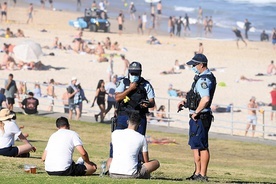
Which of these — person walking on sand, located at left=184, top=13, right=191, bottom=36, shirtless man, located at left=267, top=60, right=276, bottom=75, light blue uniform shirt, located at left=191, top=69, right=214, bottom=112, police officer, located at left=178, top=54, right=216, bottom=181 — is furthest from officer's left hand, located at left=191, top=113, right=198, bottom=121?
person walking on sand, located at left=184, top=13, right=191, bottom=36

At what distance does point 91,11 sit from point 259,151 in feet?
123

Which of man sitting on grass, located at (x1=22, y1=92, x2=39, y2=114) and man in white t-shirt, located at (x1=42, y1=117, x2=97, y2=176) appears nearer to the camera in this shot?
Result: man in white t-shirt, located at (x1=42, y1=117, x2=97, y2=176)

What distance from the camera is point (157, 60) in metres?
42.2

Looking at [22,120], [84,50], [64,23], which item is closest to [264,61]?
[84,50]

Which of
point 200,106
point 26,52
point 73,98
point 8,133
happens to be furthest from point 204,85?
point 26,52

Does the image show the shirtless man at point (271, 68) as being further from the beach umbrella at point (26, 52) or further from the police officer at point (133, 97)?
the police officer at point (133, 97)

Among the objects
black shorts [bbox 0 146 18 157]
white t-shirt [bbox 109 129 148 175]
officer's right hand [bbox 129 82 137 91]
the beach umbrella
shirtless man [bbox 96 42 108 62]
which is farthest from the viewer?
shirtless man [bbox 96 42 108 62]

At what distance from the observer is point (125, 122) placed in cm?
1075

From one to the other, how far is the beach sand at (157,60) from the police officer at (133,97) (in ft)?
43.4

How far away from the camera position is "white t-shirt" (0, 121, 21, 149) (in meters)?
12.9

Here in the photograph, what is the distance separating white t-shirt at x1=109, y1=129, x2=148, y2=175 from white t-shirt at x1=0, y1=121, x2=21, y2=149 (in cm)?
328

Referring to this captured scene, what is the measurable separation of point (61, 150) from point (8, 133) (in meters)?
2.79

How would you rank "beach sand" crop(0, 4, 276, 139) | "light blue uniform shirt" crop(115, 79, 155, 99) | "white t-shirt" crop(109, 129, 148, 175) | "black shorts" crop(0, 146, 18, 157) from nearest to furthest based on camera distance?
1. "white t-shirt" crop(109, 129, 148, 175)
2. "light blue uniform shirt" crop(115, 79, 155, 99)
3. "black shorts" crop(0, 146, 18, 157)
4. "beach sand" crop(0, 4, 276, 139)

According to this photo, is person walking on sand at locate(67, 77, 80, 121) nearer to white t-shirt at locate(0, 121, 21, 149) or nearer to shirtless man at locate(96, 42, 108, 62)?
white t-shirt at locate(0, 121, 21, 149)
